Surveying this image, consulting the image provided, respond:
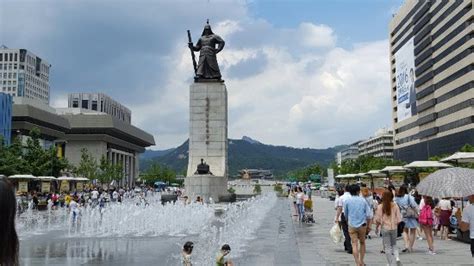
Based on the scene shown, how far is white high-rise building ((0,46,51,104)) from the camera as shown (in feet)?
463

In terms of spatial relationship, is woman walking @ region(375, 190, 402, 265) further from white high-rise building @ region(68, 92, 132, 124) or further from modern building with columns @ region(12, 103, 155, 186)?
white high-rise building @ region(68, 92, 132, 124)

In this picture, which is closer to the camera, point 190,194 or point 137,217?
point 137,217

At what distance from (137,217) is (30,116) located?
58.2 metres

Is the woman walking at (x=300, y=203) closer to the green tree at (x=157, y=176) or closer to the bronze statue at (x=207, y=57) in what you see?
the bronze statue at (x=207, y=57)

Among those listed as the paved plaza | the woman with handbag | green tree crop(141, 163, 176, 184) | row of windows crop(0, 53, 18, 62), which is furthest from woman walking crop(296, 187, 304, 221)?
row of windows crop(0, 53, 18, 62)

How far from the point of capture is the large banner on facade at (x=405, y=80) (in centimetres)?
10112

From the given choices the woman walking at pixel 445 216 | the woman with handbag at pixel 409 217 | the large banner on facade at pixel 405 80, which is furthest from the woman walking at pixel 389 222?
the large banner on facade at pixel 405 80

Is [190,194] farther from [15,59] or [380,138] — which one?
[380,138]

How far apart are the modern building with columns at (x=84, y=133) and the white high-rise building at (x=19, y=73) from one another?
32034mm

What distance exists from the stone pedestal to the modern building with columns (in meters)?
43.4

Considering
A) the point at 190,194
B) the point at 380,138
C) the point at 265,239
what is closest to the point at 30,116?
the point at 190,194

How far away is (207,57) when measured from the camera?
127 ft

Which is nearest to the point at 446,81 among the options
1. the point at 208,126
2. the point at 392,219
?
the point at 208,126

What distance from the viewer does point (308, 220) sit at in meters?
21.4
